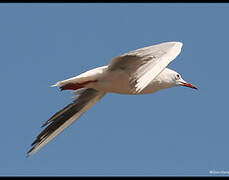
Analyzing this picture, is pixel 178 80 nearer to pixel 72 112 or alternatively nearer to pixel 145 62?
pixel 72 112

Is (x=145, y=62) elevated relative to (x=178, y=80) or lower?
elevated

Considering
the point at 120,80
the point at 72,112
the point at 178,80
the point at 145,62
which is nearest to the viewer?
the point at 145,62

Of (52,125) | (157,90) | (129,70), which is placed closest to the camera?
(129,70)

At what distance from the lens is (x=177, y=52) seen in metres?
7.86

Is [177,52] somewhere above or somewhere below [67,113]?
above

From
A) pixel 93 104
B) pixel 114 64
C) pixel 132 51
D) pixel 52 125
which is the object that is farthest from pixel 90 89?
pixel 132 51

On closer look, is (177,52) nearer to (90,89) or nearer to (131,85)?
(131,85)

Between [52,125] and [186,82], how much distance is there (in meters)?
2.51

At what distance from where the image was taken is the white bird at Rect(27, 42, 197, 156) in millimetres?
7701

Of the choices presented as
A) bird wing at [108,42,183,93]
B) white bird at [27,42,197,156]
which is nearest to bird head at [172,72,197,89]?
white bird at [27,42,197,156]

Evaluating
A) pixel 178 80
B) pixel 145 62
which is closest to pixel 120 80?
pixel 145 62

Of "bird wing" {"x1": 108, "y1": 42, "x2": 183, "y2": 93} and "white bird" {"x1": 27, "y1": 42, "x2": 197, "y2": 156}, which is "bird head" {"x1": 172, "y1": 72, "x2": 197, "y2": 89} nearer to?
"white bird" {"x1": 27, "y1": 42, "x2": 197, "y2": 156}

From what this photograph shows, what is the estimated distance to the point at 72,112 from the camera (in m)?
10.4

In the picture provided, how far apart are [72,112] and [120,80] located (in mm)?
1664
